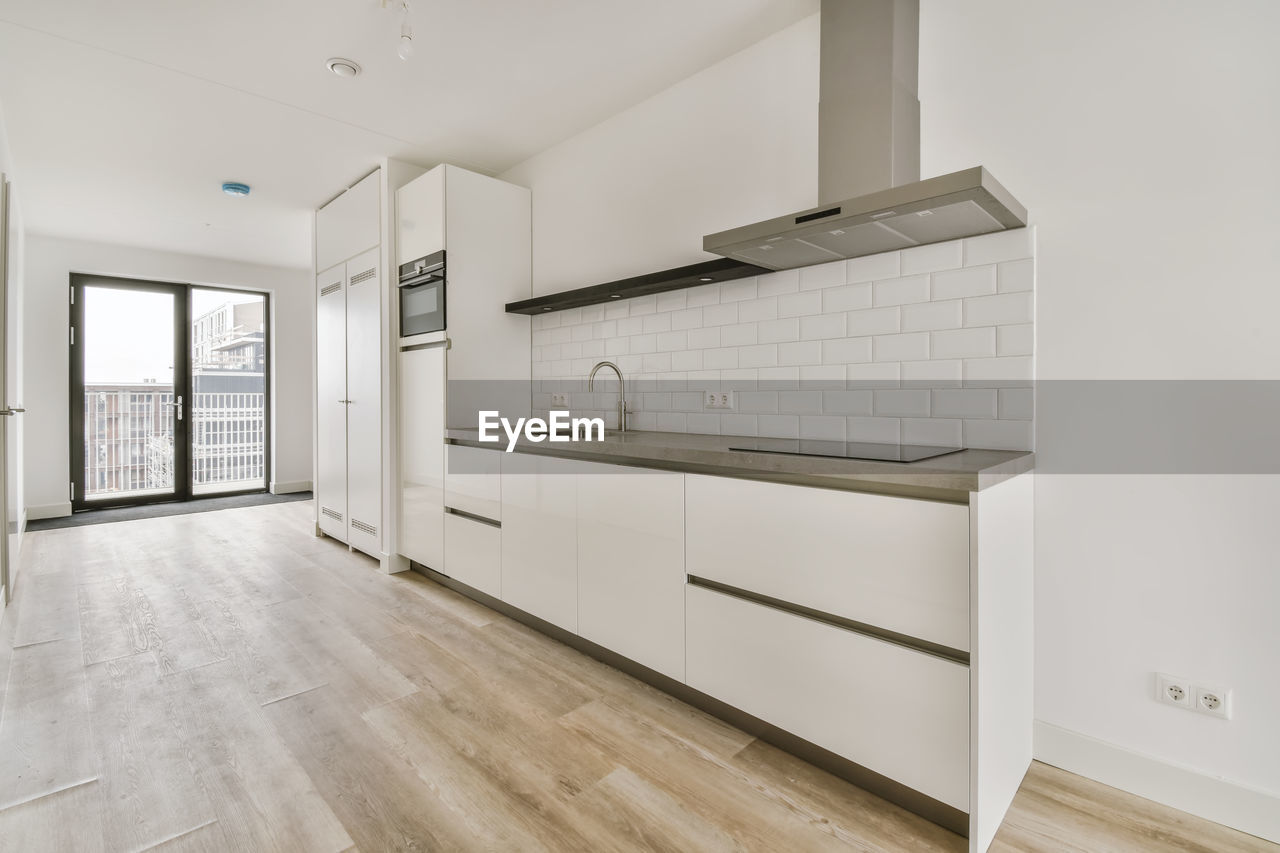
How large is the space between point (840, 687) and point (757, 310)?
1.56 metres

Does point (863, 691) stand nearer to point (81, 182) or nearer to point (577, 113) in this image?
point (577, 113)

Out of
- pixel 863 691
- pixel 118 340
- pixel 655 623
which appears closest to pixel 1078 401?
pixel 863 691

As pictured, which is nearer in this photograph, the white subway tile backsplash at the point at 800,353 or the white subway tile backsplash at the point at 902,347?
the white subway tile backsplash at the point at 902,347

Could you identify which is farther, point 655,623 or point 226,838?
point 655,623

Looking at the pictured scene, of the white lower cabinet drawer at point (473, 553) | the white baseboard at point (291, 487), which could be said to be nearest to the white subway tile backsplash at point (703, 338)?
the white lower cabinet drawer at point (473, 553)

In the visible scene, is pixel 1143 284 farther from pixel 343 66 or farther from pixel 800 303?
pixel 343 66

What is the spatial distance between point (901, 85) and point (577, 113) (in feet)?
6.15

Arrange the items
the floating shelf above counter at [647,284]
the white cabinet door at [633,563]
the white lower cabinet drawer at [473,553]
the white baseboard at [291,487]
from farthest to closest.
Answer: the white baseboard at [291,487], the white lower cabinet drawer at [473,553], the floating shelf above counter at [647,284], the white cabinet door at [633,563]

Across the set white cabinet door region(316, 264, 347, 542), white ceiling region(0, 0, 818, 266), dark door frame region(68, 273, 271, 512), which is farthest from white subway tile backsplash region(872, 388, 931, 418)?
dark door frame region(68, 273, 271, 512)

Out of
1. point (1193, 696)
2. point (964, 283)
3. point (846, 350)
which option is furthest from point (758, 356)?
point (1193, 696)

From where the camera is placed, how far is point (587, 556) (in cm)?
248

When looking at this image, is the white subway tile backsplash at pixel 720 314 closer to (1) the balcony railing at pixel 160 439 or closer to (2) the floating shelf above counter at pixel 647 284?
(2) the floating shelf above counter at pixel 647 284

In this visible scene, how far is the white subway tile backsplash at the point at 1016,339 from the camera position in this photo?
1860 millimetres

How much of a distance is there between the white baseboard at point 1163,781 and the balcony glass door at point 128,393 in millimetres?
7969
